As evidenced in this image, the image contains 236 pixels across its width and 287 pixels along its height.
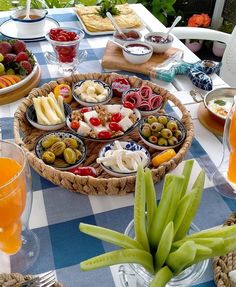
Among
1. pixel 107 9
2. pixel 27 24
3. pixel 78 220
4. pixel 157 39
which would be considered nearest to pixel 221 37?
pixel 157 39

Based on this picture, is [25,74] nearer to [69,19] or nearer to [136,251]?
[69,19]

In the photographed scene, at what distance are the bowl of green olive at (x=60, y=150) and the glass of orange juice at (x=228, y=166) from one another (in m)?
0.29

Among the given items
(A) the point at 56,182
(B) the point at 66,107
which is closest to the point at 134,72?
(B) the point at 66,107

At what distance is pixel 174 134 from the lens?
2.65 feet

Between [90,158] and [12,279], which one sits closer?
[12,279]

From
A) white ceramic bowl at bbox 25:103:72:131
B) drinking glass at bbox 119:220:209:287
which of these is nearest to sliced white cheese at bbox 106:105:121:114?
white ceramic bowl at bbox 25:103:72:131

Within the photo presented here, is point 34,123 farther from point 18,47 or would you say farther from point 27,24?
point 27,24

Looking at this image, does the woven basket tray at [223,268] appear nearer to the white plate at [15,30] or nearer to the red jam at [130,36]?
the red jam at [130,36]

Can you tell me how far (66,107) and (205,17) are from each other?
6.04 ft

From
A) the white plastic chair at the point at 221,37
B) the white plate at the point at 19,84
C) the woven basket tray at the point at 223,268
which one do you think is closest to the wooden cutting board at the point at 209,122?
the woven basket tray at the point at 223,268

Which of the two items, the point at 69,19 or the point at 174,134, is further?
the point at 69,19

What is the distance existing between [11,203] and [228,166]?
1.55 feet

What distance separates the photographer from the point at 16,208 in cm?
51

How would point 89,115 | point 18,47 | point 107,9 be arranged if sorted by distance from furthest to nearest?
point 107,9
point 18,47
point 89,115
